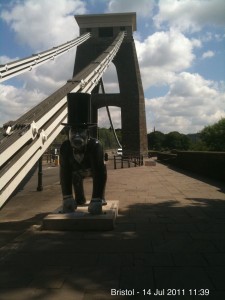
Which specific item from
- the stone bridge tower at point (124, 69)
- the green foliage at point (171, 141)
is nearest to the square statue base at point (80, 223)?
the stone bridge tower at point (124, 69)

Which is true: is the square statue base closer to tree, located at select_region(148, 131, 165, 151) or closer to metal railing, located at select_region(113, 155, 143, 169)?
metal railing, located at select_region(113, 155, 143, 169)

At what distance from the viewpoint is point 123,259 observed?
4117 millimetres

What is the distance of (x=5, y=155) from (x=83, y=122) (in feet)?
4.75

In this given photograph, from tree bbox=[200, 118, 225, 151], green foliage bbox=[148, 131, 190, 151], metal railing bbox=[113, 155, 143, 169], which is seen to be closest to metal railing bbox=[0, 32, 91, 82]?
metal railing bbox=[113, 155, 143, 169]

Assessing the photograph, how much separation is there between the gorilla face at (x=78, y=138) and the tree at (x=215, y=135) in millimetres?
39524

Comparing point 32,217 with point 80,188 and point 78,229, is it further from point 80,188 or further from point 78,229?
point 78,229

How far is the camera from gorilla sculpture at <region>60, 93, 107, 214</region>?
604 centimetres

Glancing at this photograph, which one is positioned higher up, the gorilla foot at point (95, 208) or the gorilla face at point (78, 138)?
the gorilla face at point (78, 138)

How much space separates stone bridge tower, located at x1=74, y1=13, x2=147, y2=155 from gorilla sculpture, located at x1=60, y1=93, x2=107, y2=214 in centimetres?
3331

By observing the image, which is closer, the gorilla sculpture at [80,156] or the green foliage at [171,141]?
the gorilla sculpture at [80,156]

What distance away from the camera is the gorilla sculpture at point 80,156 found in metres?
6.04

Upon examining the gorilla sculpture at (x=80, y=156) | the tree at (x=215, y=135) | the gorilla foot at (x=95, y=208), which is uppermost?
the tree at (x=215, y=135)

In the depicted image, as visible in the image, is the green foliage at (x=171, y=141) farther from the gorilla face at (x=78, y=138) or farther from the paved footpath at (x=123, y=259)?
the gorilla face at (x=78, y=138)

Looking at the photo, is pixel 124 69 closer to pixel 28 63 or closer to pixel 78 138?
pixel 28 63
